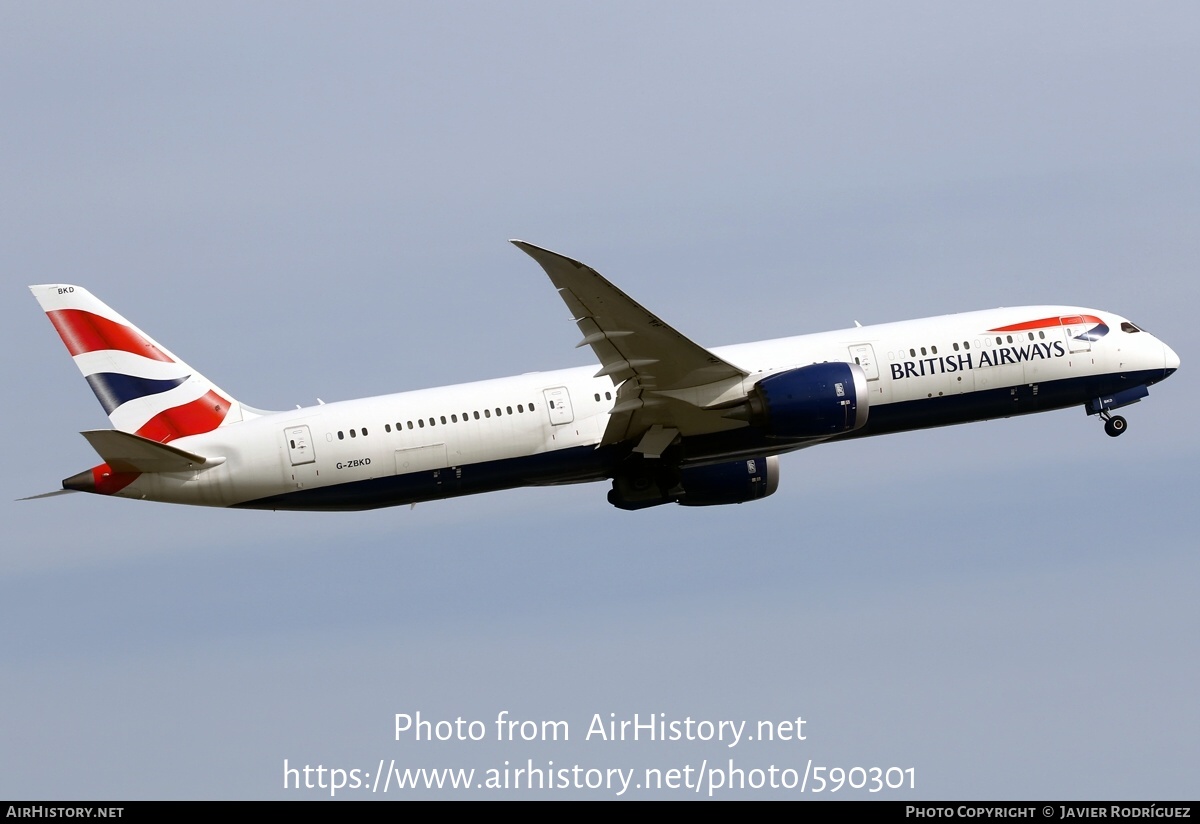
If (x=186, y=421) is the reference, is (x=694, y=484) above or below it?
below

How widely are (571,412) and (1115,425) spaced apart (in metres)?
18.9

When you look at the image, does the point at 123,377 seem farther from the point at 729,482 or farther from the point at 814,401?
the point at 814,401

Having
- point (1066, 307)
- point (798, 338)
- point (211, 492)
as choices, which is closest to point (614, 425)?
point (798, 338)

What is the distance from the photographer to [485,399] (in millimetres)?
46781

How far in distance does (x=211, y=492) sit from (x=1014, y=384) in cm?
2564

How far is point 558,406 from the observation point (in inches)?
1853

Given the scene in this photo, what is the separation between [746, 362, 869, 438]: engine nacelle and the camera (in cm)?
4553

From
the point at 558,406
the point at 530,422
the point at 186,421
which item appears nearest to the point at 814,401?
the point at 558,406

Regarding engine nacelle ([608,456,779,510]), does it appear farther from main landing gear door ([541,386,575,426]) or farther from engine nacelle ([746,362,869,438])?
engine nacelle ([746,362,869,438])

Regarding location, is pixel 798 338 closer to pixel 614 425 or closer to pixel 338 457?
pixel 614 425

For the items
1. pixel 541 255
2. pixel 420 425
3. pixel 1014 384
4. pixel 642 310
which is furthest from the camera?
pixel 1014 384

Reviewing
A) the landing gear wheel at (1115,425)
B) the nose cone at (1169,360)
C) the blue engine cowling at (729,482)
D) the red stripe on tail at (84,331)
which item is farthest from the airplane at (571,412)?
the nose cone at (1169,360)

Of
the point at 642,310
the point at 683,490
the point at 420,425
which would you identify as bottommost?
the point at 683,490

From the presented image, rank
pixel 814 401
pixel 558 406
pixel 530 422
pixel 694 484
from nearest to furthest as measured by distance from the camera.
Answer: pixel 814 401 < pixel 530 422 < pixel 558 406 < pixel 694 484
